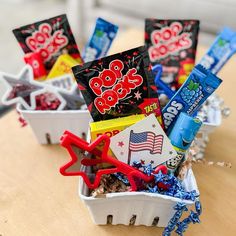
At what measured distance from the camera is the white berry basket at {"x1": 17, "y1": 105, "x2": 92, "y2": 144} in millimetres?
642

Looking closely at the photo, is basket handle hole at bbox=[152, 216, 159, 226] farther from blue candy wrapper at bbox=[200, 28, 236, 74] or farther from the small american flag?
blue candy wrapper at bbox=[200, 28, 236, 74]

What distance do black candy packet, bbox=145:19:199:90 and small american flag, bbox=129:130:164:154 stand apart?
0.87ft

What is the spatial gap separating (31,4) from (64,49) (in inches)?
87.0

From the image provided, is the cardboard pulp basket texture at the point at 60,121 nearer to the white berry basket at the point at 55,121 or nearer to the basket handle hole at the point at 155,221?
the white berry basket at the point at 55,121

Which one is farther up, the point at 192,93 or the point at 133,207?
the point at 192,93

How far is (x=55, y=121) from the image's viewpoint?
66cm

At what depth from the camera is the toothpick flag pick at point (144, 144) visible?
502mm

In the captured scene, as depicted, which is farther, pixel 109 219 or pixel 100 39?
pixel 100 39

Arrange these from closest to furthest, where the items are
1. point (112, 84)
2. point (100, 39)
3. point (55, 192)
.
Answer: point (112, 84) < point (55, 192) < point (100, 39)

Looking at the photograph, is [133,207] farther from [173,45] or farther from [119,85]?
[173,45]

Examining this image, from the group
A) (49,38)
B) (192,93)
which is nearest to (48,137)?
(49,38)

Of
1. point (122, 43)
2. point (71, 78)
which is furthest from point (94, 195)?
point (122, 43)

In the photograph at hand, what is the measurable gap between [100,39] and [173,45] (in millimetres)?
178

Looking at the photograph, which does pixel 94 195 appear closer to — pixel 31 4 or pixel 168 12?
pixel 168 12
